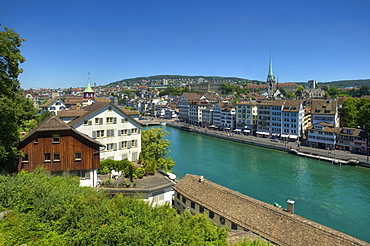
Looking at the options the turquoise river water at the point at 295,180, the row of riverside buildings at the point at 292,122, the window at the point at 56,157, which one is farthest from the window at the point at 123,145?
the row of riverside buildings at the point at 292,122

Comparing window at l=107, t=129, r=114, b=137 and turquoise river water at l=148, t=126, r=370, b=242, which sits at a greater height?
window at l=107, t=129, r=114, b=137

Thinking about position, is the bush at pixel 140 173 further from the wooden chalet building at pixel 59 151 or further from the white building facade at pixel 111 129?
the white building facade at pixel 111 129

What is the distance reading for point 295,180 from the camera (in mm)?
29812

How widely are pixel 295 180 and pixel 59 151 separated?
25082 millimetres

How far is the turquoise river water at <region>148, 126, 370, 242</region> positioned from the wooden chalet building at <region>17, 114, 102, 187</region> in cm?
1561

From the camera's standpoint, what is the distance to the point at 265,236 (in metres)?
12.9

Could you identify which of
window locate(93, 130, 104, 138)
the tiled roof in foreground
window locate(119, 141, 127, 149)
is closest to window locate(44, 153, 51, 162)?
window locate(93, 130, 104, 138)

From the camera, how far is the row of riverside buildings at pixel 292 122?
43.6 m

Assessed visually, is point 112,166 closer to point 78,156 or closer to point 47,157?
point 78,156

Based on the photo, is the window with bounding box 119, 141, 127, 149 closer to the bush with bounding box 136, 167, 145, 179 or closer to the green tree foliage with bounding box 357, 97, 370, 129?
the bush with bounding box 136, 167, 145, 179

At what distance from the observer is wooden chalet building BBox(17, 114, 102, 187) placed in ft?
48.2

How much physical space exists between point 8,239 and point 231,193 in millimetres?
12035

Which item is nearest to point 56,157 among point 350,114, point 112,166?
point 112,166

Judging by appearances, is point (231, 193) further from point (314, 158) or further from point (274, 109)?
point (274, 109)
